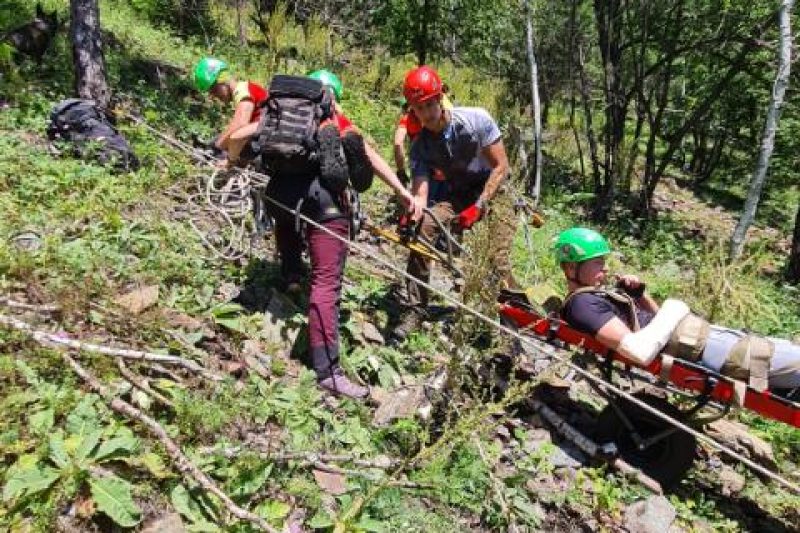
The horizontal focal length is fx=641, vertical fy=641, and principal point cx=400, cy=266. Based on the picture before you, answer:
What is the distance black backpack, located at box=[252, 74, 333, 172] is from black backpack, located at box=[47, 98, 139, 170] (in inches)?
106

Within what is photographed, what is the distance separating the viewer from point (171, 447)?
298 cm

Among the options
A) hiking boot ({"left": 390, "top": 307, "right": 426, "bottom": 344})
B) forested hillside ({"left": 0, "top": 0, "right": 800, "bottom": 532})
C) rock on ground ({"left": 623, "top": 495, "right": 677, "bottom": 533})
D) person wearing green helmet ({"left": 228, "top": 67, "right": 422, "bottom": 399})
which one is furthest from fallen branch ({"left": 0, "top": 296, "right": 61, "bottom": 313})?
rock on ground ({"left": 623, "top": 495, "right": 677, "bottom": 533})

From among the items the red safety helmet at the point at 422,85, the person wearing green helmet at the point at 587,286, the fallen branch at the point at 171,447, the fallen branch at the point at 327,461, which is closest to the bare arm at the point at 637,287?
the person wearing green helmet at the point at 587,286

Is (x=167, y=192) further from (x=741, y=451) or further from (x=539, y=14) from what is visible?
(x=539, y=14)

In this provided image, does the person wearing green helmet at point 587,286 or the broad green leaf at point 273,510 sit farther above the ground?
the person wearing green helmet at point 587,286

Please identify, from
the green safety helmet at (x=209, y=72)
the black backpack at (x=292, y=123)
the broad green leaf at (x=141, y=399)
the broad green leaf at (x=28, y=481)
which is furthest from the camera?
the green safety helmet at (x=209, y=72)

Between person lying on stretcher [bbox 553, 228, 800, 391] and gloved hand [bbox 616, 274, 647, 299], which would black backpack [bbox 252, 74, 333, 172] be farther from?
gloved hand [bbox 616, 274, 647, 299]

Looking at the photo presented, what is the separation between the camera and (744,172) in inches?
770

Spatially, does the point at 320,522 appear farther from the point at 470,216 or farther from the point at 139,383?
the point at 470,216

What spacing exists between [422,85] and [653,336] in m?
2.42

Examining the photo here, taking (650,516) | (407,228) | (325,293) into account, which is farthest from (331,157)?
(650,516)

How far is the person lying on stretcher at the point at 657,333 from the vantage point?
12.8 feet

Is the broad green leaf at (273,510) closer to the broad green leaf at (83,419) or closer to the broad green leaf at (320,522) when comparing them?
the broad green leaf at (320,522)

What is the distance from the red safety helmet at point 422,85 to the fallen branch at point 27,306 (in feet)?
9.22
